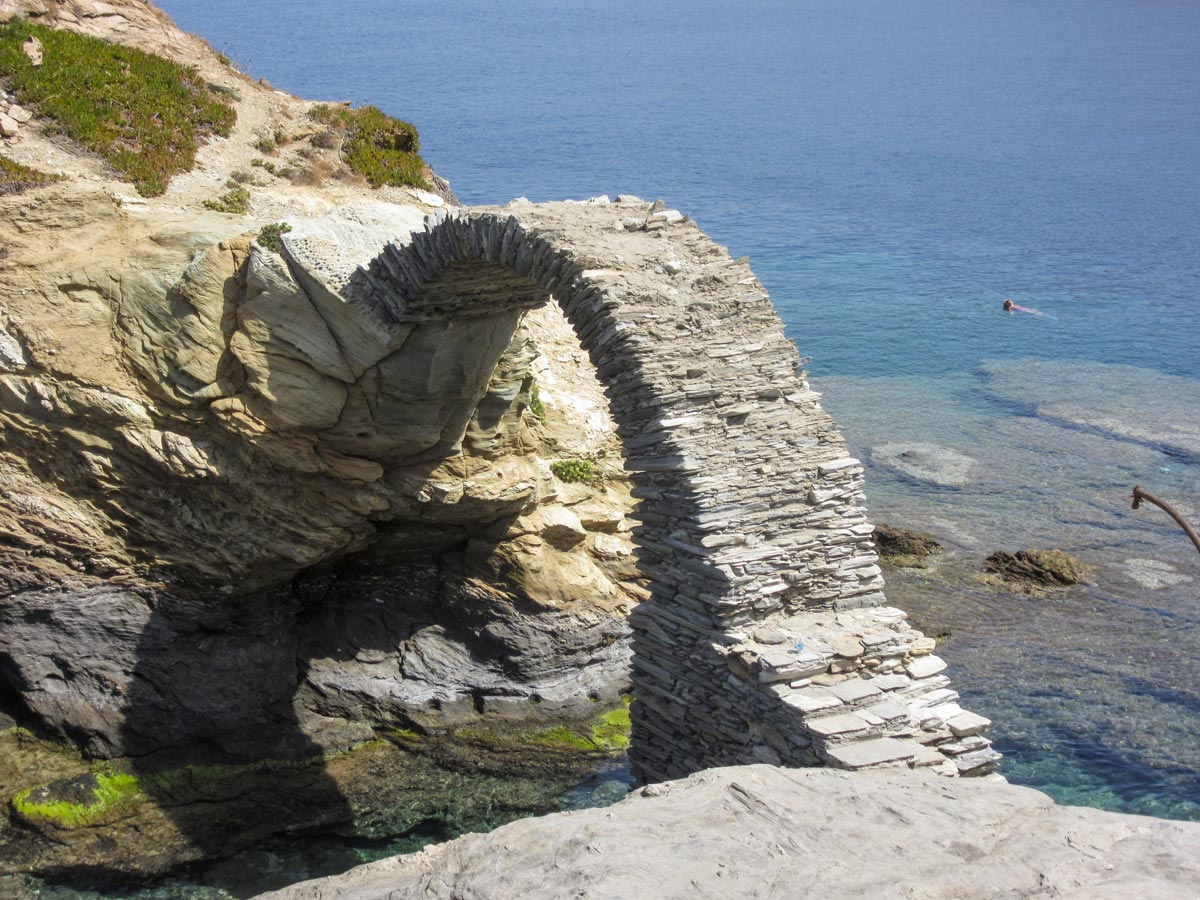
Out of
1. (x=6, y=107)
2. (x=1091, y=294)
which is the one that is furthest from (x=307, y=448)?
(x=1091, y=294)

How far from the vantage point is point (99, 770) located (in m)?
21.9

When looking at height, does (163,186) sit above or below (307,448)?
above

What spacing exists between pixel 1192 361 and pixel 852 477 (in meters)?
32.1

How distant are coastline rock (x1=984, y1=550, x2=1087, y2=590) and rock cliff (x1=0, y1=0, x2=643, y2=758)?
8.65 meters

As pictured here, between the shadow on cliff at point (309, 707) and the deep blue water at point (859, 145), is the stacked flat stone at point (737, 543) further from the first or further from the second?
the deep blue water at point (859, 145)

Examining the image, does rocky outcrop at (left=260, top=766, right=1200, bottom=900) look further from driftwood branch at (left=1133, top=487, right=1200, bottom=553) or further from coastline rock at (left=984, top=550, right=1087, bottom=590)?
coastline rock at (left=984, top=550, right=1087, bottom=590)

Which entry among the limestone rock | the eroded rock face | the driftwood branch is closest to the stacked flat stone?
the driftwood branch

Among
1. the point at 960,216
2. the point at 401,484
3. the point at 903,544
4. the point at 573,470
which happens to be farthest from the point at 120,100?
the point at 960,216

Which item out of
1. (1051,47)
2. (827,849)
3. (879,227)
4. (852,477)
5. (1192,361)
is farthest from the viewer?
(1051,47)

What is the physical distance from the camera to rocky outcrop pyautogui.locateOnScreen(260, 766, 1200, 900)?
9.78 meters

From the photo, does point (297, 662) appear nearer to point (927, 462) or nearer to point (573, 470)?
point (573, 470)

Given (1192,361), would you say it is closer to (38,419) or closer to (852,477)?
(852,477)

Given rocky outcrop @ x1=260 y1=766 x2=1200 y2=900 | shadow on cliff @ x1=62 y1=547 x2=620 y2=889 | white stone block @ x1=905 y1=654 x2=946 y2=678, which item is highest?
white stone block @ x1=905 y1=654 x2=946 y2=678

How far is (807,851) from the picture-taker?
10477 mm
